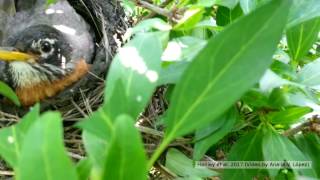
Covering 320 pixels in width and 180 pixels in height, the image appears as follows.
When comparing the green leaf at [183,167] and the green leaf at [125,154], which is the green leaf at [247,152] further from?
the green leaf at [125,154]

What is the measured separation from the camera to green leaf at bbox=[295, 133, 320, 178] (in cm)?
70

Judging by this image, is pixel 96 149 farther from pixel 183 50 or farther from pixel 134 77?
pixel 183 50

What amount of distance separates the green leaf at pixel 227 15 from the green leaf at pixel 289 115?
172mm

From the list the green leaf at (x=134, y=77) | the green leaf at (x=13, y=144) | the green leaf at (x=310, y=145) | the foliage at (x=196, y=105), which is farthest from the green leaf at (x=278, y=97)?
the green leaf at (x=13, y=144)

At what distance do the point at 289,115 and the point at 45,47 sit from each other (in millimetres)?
969

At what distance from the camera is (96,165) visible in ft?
1.37

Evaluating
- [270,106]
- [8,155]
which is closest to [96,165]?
[8,155]

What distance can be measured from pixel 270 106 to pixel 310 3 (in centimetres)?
Result: 15

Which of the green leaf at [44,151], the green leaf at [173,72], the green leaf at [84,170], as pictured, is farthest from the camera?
the green leaf at [173,72]

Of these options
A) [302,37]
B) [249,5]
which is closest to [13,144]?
[249,5]

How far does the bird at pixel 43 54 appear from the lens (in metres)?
1.40

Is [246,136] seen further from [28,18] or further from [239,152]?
[28,18]

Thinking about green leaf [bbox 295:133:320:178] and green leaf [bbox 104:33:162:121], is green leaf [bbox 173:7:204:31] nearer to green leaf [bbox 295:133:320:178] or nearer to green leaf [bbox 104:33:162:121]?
green leaf [bbox 104:33:162:121]

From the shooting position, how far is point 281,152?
653 millimetres
